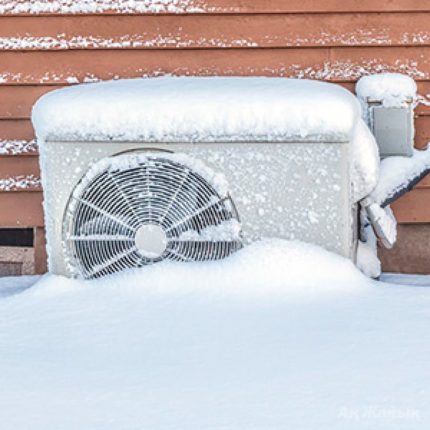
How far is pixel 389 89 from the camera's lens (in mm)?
4551

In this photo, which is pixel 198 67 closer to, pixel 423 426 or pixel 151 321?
pixel 151 321

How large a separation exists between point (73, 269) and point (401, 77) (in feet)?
5.55

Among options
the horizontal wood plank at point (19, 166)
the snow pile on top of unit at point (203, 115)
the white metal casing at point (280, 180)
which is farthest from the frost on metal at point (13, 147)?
the white metal casing at point (280, 180)

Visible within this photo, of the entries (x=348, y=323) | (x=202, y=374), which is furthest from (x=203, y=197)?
(x=202, y=374)

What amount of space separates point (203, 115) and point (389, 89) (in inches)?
40.7

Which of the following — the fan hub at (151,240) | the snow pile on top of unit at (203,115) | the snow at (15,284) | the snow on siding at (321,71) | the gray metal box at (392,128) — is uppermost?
the snow on siding at (321,71)

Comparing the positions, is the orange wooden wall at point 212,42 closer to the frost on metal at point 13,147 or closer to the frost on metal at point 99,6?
the frost on metal at point 99,6

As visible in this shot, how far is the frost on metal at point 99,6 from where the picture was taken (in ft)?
15.3

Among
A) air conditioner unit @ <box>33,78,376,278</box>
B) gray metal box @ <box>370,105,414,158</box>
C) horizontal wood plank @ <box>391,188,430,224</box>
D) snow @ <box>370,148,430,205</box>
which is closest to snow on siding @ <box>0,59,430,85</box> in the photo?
gray metal box @ <box>370,105,414,158</box>

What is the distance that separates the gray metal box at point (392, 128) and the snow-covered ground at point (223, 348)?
2.69 ft

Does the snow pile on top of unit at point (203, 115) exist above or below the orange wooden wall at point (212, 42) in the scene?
below

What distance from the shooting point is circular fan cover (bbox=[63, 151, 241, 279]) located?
13.0 feet

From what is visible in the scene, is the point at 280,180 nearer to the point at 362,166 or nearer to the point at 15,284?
the point at 362,166

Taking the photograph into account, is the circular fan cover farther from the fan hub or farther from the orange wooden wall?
the orange wooden wall
